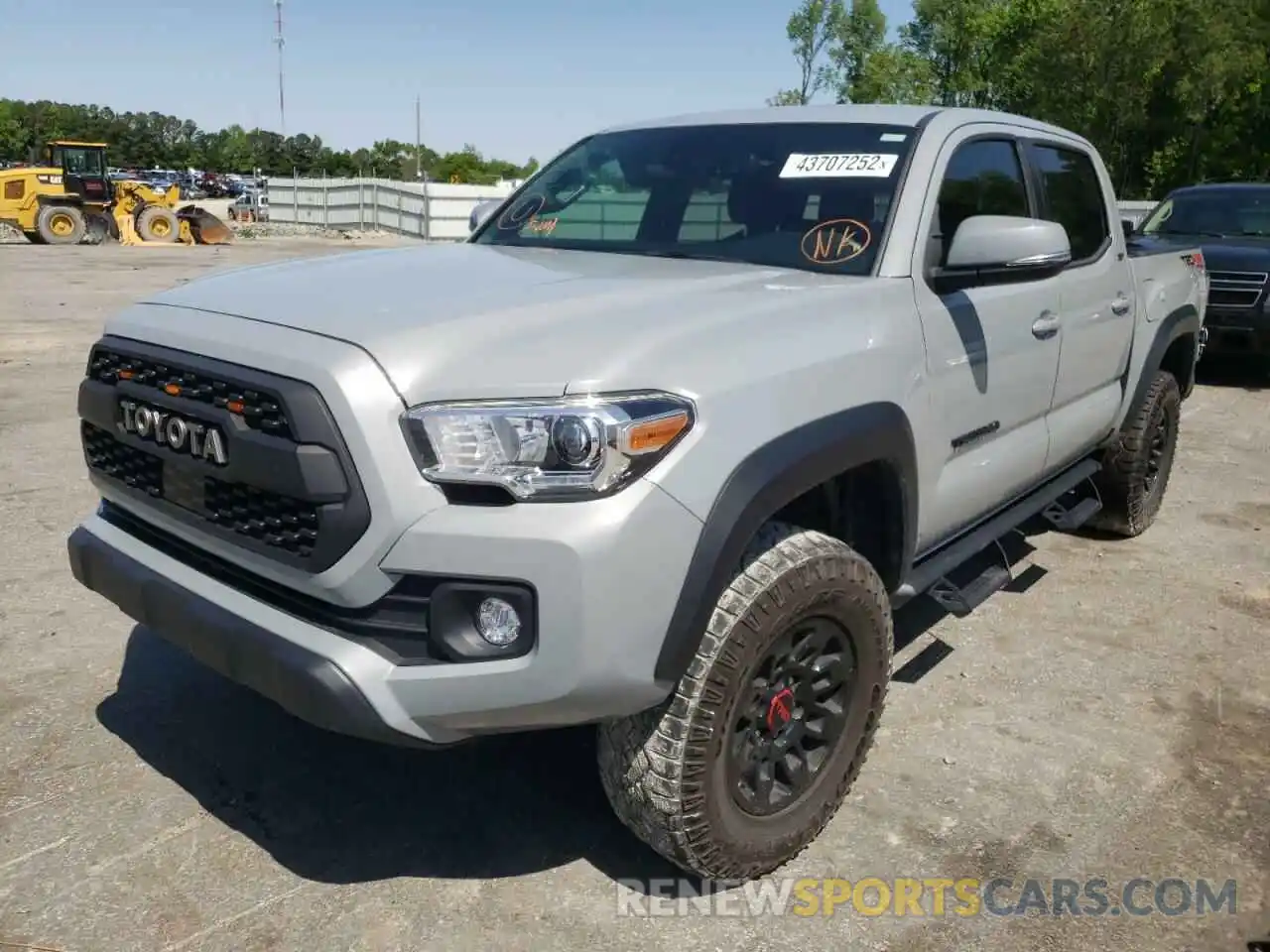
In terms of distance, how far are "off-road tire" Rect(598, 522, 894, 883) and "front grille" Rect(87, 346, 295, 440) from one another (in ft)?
3.21

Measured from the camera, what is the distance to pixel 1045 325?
12.3ft

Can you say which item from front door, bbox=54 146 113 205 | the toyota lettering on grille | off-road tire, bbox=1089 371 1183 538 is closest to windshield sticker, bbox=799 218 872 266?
the toyota lettering on grille

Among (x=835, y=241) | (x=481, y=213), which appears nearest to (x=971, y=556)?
(x=835, y=241)

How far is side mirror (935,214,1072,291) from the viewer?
298 cm

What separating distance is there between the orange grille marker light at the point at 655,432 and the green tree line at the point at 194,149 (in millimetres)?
99588

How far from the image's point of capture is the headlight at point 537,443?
6.95 ft

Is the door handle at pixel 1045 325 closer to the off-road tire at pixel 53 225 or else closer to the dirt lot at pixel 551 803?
the dirt lot at pixel 551 803

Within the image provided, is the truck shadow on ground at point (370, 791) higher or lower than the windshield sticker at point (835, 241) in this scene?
lower

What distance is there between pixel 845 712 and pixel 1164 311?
3.29 meters

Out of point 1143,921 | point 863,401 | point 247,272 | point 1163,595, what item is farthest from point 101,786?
point 1163,595

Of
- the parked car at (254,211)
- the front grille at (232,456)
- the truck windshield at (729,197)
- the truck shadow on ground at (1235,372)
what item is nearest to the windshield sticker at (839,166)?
the truck windshield at (729,197)

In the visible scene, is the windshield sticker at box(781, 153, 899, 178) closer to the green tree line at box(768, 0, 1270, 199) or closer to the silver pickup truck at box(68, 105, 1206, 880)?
the silver pickup truck at box(68, 105, 1206, 880)

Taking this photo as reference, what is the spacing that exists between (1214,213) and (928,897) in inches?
385

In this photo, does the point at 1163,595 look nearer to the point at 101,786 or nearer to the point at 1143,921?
the point at 1143,921
